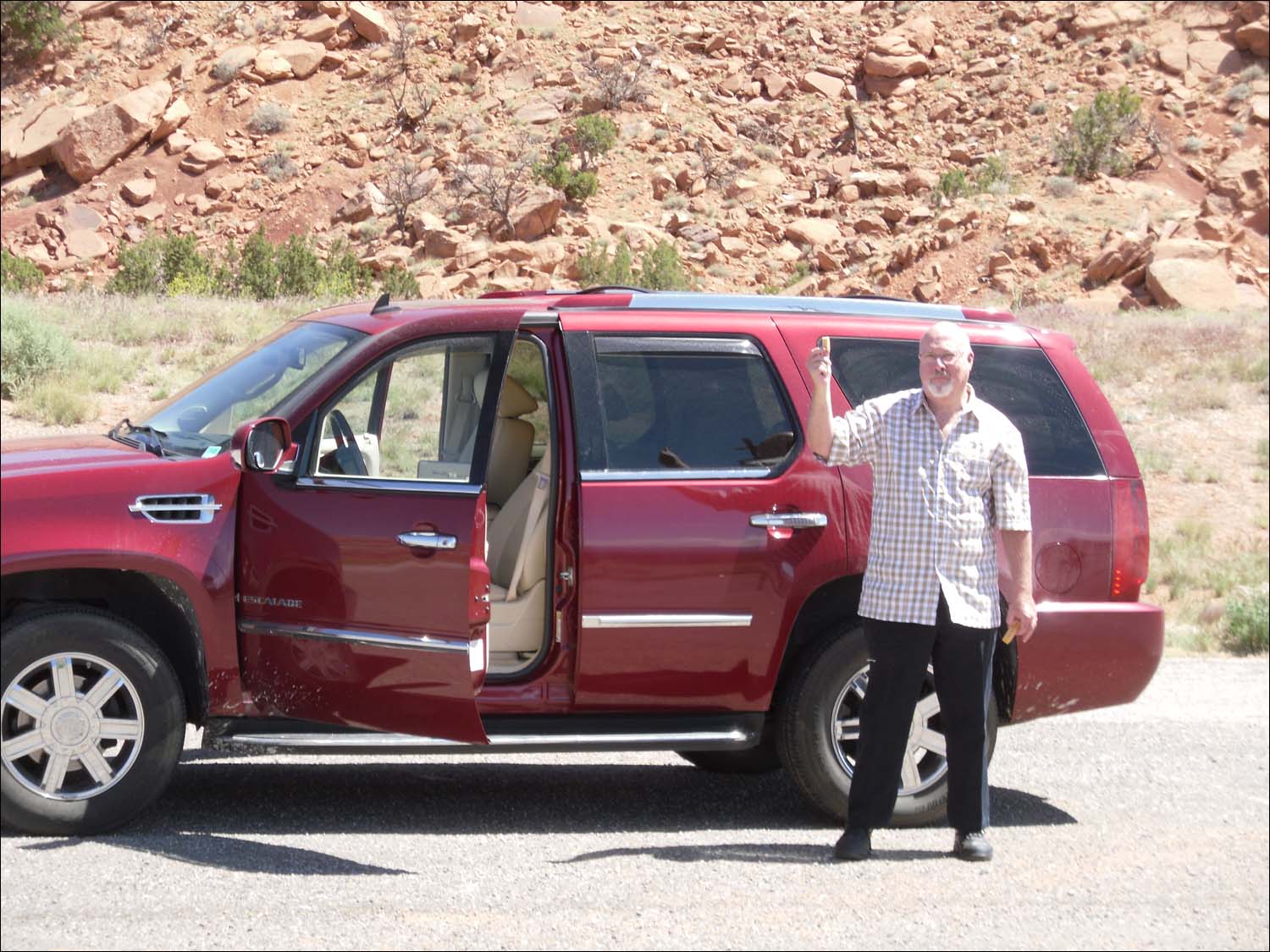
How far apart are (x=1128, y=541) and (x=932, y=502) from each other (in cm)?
137

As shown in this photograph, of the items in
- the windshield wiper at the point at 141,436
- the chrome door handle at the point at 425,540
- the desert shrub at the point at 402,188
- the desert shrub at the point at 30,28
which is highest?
the desert shrub at the point at 30,28

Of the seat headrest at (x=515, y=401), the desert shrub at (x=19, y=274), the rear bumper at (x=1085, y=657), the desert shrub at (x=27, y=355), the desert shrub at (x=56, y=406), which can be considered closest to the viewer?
the rear bumper at (x=1085, y=657)

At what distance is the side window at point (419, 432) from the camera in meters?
5.80

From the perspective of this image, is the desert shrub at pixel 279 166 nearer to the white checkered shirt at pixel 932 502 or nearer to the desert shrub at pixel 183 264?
the desert shrub at pixel 183 264

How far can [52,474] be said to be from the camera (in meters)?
5.30

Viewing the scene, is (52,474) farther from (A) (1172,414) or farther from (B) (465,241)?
(B) (465,241)

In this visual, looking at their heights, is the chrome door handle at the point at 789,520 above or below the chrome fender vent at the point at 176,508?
below

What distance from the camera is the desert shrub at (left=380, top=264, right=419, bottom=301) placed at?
98.5ft

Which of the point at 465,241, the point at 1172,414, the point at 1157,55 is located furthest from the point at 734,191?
the point at 1172,414

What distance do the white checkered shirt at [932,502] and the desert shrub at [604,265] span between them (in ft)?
80.1

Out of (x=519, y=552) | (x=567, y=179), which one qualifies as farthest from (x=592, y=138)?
(x=519, y=552)

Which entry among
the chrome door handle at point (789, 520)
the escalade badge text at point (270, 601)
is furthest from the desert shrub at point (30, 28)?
the chrome door handle at point (789, 520)

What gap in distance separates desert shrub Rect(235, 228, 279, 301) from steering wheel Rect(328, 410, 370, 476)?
24.8 metres

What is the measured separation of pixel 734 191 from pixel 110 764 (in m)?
33.5
